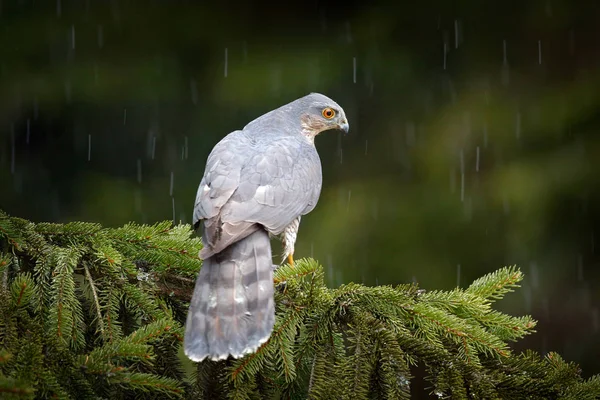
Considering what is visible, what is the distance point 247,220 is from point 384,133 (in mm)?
3886

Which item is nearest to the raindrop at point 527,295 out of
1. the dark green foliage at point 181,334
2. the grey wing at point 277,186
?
the grey wing at point 277,186

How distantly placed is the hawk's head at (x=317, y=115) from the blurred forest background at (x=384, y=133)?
1.85 metres

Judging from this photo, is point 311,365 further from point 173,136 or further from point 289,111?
point 173,136

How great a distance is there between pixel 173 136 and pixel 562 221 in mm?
3568

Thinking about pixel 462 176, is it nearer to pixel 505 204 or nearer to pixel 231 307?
pixel 505 204

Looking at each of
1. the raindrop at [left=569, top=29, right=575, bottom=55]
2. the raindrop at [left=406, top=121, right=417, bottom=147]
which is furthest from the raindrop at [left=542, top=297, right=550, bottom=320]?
the raindrop at [left=569, top=29, right=575, bottom=55]

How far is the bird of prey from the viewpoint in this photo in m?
2.29

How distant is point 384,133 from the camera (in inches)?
253

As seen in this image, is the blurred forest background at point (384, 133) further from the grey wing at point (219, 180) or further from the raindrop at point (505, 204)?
the grey wing at point (219, 180)

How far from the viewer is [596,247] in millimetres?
5957

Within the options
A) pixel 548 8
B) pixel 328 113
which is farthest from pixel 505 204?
pixel 328 113

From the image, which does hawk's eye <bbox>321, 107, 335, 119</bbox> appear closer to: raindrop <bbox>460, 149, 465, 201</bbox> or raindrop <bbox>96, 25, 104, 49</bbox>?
raindrop <bbox>460, 149, 465, 201</bbox>

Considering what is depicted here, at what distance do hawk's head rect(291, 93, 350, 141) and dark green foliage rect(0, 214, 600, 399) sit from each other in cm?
152

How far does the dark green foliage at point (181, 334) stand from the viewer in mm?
2059
